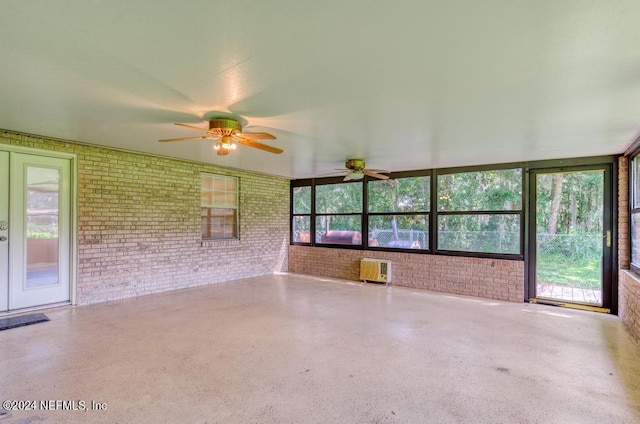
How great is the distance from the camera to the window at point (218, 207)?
676cm

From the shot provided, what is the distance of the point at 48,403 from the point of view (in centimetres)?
231

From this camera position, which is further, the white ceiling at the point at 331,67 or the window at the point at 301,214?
the window at the point at 301,214

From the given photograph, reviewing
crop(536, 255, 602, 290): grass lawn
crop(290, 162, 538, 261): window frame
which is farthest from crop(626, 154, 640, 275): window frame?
crop(290, 162, 538, 261): window frame

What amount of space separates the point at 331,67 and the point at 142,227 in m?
4.79

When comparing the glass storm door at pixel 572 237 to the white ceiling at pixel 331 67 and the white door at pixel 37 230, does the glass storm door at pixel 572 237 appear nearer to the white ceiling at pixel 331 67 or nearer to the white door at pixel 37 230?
the white ceiling at pixel 331 67

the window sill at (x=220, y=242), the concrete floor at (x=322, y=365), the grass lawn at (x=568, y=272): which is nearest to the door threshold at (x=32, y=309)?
the concrete floor at (x=322, y=365)

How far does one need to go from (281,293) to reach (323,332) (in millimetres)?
2186

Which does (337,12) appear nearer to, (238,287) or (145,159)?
(145,159)

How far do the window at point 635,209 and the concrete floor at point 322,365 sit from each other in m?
0.96

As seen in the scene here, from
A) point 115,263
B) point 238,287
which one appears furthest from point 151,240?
point 238,287

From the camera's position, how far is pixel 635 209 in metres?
4.36

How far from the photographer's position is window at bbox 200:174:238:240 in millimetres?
6762

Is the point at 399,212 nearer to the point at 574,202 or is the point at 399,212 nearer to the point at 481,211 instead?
the point at 481,211

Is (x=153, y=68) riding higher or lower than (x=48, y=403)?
higher
